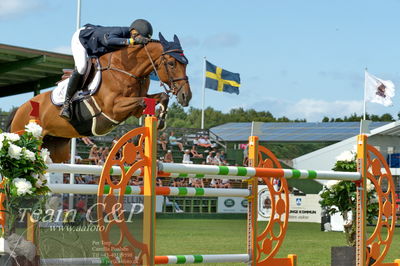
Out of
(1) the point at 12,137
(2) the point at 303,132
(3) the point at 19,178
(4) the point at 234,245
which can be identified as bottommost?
(4) the point at 234,245

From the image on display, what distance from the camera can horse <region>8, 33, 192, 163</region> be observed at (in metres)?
5.96

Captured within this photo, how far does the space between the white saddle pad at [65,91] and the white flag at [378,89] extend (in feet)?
53.0

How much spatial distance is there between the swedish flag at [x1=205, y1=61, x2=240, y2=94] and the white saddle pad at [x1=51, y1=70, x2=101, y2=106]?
17.4 metres

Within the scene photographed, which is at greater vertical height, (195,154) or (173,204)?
(195,154)

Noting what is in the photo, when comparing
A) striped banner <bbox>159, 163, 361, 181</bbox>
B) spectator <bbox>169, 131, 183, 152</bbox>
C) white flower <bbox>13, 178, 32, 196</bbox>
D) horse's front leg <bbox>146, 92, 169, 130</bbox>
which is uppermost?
spectator <bbox>169, 131, 183, 152</bbox>

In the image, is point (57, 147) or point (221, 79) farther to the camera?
point (221, 79)

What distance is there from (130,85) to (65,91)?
23.1 inches

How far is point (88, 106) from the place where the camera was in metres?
6.21

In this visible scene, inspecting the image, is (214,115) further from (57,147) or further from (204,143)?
(57,147)

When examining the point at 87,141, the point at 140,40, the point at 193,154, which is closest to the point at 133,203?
the point at 140,40

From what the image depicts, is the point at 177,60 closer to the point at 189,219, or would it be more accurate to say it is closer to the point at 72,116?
the point at 72,116

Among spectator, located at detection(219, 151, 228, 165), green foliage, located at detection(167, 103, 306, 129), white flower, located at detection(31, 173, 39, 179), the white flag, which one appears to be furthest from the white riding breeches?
green foliage, located at detection(167, 103, 306, 129)

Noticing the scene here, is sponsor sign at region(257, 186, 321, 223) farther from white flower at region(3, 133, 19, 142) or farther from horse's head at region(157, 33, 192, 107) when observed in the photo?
white flower at region(3, 133, 19, 142)

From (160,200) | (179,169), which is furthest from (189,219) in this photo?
(179,169)
